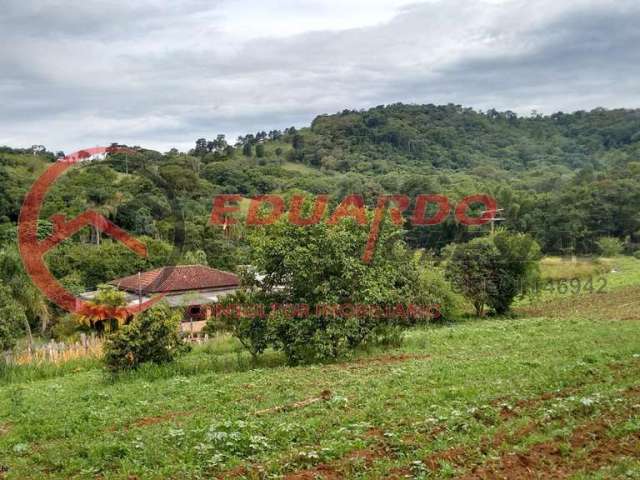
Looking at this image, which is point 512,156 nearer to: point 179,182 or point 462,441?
point 179,182

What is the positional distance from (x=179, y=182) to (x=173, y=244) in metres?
7.73

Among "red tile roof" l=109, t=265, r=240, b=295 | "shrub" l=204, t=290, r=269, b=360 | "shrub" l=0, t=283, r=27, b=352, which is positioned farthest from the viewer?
"red tile roof" l=109, t=265, r=240, b=295

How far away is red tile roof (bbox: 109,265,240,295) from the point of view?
1388 inches

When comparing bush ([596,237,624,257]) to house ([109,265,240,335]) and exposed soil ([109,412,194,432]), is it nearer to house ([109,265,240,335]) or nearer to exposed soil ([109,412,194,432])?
house ([109,265,240,335])

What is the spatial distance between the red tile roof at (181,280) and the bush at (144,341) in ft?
65.3

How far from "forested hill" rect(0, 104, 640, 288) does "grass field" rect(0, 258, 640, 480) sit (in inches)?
216

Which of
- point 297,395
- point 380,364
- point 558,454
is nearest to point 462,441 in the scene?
point 558,454

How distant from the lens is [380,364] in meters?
13.9

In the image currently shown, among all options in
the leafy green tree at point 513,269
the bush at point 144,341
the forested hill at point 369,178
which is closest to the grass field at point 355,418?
the bush at point 144,341

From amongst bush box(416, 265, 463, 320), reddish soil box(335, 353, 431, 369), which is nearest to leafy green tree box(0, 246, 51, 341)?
bush box(416, 265, 463, 320)

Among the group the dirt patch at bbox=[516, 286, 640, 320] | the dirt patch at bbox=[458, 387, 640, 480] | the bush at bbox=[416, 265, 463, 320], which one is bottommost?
the dirt patch at bbox=[516, 286, 640, 320]

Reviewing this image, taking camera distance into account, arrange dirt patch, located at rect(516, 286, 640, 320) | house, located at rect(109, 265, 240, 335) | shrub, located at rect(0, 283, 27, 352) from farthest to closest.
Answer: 1. house, located at rect(109, 265, 240, 335)
2. dirt patch, located at rect(516, 286, 640, 320)
3. shrub, located at rect(0, 283, 27, 352)

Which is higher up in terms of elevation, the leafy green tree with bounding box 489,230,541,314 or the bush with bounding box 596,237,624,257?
the leafy green tree with bounding box 489,230,541,314

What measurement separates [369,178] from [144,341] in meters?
66.1
